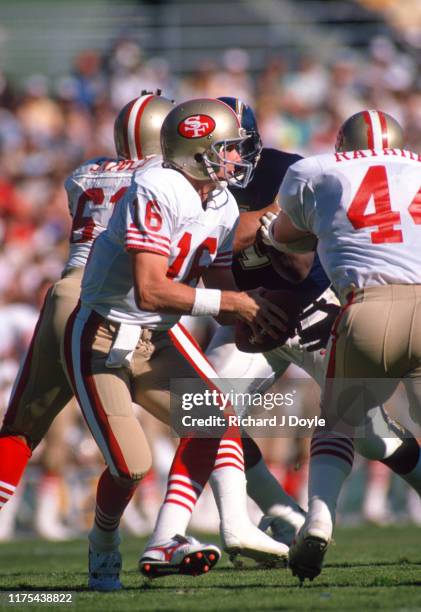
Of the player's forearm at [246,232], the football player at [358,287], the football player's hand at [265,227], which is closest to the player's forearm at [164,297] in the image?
the football player at [358,287]

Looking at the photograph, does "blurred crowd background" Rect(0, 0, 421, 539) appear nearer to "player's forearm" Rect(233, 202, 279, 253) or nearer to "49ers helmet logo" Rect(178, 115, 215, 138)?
"player's forearm" Rect(233, 202, 279, 253)

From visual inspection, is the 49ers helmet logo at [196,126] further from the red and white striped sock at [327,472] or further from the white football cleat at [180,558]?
the white football cleat at [180,558]

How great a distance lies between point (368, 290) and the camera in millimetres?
4262

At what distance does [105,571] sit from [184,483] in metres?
0.55

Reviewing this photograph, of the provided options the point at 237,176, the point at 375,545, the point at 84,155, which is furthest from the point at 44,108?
the point at 237,176

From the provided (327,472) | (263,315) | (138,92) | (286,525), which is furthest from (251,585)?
(138,92)

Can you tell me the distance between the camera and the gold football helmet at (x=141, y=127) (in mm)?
5215

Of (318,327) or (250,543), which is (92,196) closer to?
(318,327)

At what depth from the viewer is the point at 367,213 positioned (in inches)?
169

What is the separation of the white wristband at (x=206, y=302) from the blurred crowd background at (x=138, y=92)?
5.22m

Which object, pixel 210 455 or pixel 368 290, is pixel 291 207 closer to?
pixel 368 290

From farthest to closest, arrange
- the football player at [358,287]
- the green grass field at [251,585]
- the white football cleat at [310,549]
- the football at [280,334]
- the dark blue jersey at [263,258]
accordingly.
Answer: the dark blue jersey at [263,258] < the football at [280,334] < the football player at [358,287] < the white football cleat at [310,549] < the green grass field at [251,585]

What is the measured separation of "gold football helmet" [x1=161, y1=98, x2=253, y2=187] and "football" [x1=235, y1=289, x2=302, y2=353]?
0.53m

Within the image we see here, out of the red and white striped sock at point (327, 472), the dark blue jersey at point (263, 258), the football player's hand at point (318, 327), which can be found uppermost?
the dark blue jersey at point (263, 258)
